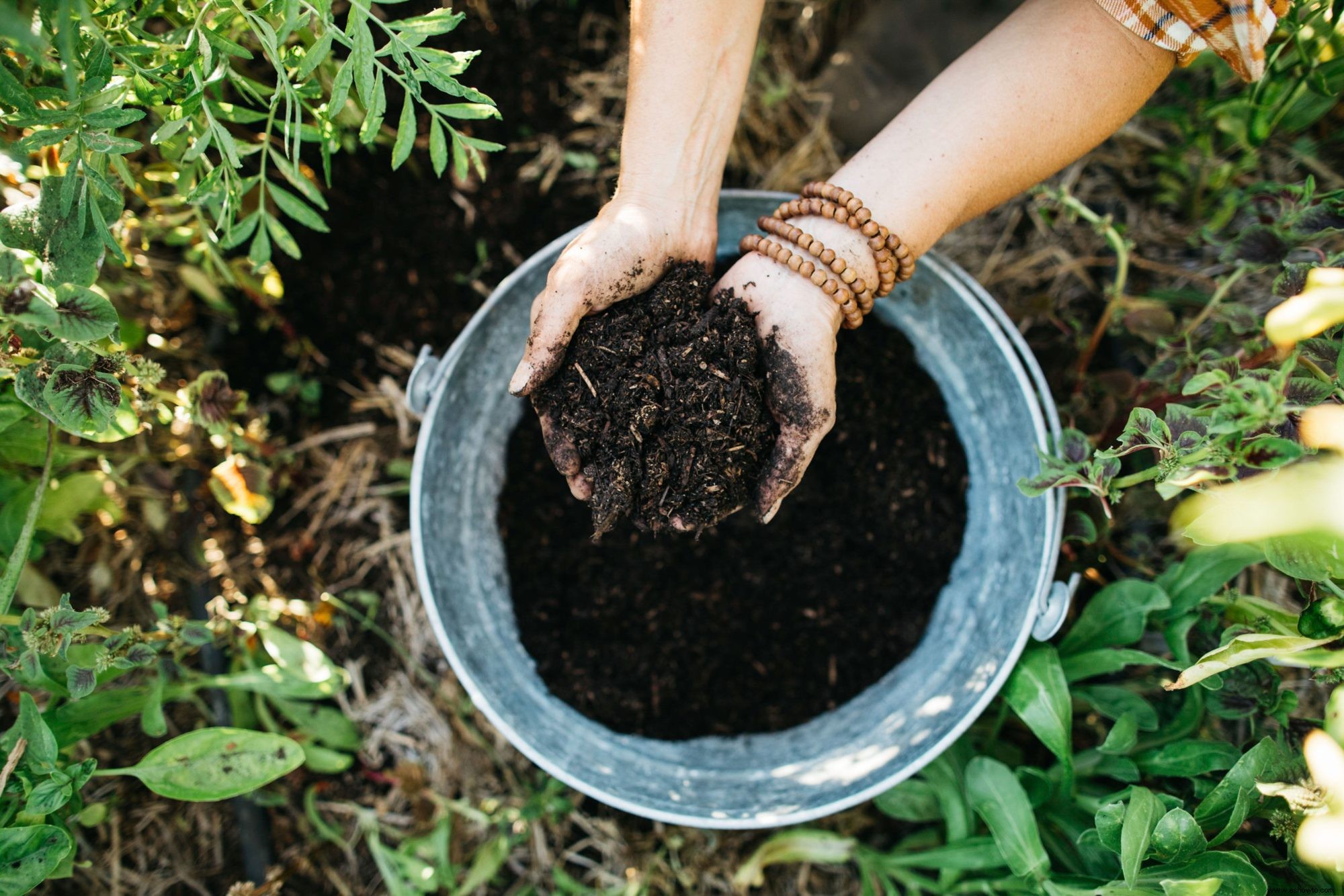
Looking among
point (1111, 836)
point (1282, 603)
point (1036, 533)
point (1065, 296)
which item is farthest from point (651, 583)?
point (1282, 603)

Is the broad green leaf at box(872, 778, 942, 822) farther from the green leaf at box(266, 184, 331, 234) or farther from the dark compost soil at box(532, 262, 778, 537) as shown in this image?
the green leaf at box(266, 184, 331, 234)

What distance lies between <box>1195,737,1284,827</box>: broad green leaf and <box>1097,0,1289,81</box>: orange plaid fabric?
34.6 inches

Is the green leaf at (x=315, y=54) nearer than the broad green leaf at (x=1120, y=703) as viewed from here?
Yes

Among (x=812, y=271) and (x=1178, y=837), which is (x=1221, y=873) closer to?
(x=1178, y=837)

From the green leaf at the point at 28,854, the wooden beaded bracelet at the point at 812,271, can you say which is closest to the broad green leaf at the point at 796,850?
the wooden beaded bracelet at the point at 812,271

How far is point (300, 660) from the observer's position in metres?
1.50

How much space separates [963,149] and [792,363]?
40 centimetres

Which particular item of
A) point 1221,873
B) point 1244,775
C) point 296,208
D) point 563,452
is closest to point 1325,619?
point 1244,775

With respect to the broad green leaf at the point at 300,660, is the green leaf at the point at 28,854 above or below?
above

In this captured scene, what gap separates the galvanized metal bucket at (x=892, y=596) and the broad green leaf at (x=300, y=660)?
1.00 ft

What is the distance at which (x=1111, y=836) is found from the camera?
1.10 metres

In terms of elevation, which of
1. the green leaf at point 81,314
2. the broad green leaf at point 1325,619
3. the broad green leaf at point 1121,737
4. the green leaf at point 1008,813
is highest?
the green leaf at point 81,314

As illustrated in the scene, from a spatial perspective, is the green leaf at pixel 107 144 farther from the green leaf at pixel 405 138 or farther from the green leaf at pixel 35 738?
the green leaf at pixel 35 738

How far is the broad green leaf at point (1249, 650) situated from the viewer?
95 centimetres
